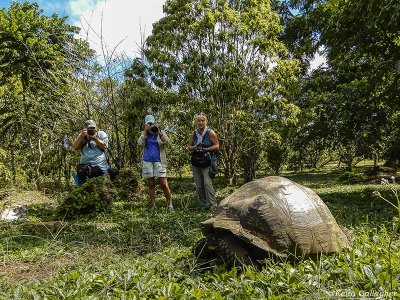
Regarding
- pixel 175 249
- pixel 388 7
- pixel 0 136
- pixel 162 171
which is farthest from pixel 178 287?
pixel 0 136

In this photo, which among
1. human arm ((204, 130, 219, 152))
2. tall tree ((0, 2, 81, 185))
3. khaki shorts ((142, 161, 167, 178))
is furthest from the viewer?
tall tree ((0, 2, 81, 185))

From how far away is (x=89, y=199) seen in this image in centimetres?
664

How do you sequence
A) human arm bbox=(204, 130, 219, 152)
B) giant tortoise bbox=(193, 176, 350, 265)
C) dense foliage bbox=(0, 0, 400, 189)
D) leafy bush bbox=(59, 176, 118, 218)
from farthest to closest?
1. dense foliage bbox=(0, 0, 400, 189)
2. human arm bbox=(204, 130, 219, 152)
3. leafy bush bbox=(59, 176, 118, 218)
4. giant tortoise bbox=(193, 176, 350, 265)

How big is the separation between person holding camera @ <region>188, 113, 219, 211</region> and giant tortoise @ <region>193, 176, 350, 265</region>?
324 centimetres

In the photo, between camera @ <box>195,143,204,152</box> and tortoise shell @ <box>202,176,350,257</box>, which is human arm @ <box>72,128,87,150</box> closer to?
camera @ <box>195,143,204,152</box>

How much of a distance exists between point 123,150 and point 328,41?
641cm

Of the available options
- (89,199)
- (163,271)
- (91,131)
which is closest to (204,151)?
(91,131)

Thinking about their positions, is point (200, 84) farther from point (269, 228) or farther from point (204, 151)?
point (269, 228)

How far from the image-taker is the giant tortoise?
10.3ft

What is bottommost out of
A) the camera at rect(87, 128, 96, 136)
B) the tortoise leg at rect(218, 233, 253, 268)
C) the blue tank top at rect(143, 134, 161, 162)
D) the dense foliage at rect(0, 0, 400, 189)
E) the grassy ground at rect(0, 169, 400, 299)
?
the grassy ground at rect(0, 169, 400, 299)

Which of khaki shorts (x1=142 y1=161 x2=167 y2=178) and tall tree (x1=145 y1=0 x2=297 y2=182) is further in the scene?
tall tree (x1=145 y1=0 x2=297 y2=182)

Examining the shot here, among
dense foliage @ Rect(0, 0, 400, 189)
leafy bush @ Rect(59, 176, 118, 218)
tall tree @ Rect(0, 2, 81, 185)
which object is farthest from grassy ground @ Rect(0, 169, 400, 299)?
tall tree @ Rect(0, 2, 81, 185)

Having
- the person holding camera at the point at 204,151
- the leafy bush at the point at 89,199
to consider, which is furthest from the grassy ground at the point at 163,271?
the person holding camera at the point at 204,151

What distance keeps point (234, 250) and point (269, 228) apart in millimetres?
348
